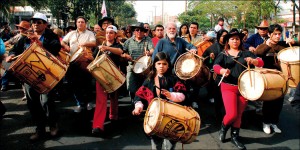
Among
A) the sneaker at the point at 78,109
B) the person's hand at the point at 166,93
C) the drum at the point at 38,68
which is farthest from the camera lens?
the sneaker at the point at 78,109

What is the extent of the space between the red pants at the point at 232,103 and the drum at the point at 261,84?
231mm

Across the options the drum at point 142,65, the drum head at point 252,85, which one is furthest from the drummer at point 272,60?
the drum at point 142,65

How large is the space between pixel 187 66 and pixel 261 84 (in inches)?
52.9

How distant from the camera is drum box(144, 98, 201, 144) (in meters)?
2.98

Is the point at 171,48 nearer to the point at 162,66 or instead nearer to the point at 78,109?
the point at 162,66

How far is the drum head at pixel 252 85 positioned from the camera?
3.98 metres

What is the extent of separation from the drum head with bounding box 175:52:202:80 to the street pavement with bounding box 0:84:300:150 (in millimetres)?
1115

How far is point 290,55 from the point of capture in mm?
4562

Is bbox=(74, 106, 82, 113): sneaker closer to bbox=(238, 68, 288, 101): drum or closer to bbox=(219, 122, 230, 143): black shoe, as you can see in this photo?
bbox=(219, 122, 230, 143): black shoe

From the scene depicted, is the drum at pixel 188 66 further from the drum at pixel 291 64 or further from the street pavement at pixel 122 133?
the drum at pixel 291 64

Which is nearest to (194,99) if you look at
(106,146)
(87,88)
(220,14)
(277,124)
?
(277,124)

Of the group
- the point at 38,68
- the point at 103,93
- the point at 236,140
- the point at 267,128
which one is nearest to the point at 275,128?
the point at 267,128

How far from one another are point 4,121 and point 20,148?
162 centimetres

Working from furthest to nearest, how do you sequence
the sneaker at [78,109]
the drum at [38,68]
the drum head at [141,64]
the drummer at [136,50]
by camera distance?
the sneaker at [78,109]
the drummer at [136,50]
the drum head at [141,64]
the drum at [38,68]
